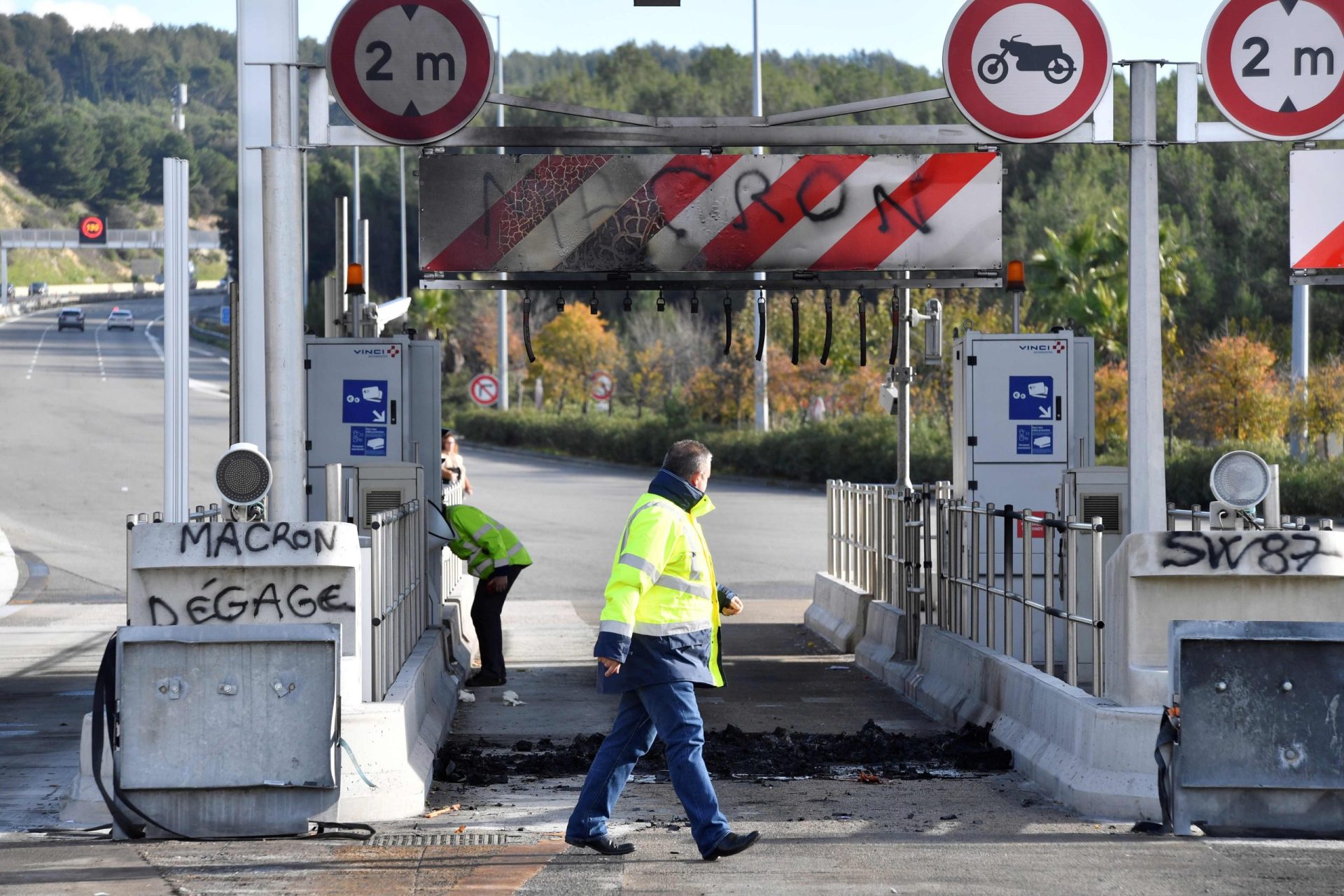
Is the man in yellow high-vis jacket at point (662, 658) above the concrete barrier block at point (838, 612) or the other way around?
above

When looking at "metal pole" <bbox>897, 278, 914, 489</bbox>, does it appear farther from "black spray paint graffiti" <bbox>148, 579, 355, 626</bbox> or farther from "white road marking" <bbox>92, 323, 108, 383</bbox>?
"white road marking" <bbox>92, 323, 108, 383</bbox>

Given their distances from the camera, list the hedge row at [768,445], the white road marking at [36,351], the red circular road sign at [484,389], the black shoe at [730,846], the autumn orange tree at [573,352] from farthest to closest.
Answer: the white road marking at [36,351], the autumn orange tree at [573,352], the red circular road sign at [484,389], the hedge row at [768,445], the black shoe at [730,846]

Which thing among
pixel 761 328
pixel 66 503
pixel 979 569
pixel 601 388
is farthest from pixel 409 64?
pixel 601 388

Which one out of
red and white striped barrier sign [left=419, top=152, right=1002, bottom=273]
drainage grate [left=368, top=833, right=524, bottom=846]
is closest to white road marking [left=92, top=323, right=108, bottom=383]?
red and white striped barrier sign [left=419, top=152, right=1002, bottom=273]

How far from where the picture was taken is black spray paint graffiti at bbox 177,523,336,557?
754cm

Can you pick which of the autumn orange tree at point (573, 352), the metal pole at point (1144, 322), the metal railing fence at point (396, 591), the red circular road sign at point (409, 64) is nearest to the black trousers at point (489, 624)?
the metal railing fence at point (396, 591)

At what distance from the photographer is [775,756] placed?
9422 mm

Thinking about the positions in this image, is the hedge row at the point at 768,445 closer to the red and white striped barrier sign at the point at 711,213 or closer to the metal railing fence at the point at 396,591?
the metal railing fence at the point at 396,591

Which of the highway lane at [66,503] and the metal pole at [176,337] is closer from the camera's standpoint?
the metal pole at [176,337]

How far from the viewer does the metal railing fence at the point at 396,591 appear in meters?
8.56

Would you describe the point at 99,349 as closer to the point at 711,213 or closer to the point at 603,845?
the point at 711,213

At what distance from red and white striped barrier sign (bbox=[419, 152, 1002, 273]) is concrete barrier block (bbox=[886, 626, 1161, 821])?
2662mm

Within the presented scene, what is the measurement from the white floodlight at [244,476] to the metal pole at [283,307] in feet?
2.28

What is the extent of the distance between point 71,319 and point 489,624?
86107 millimetres
